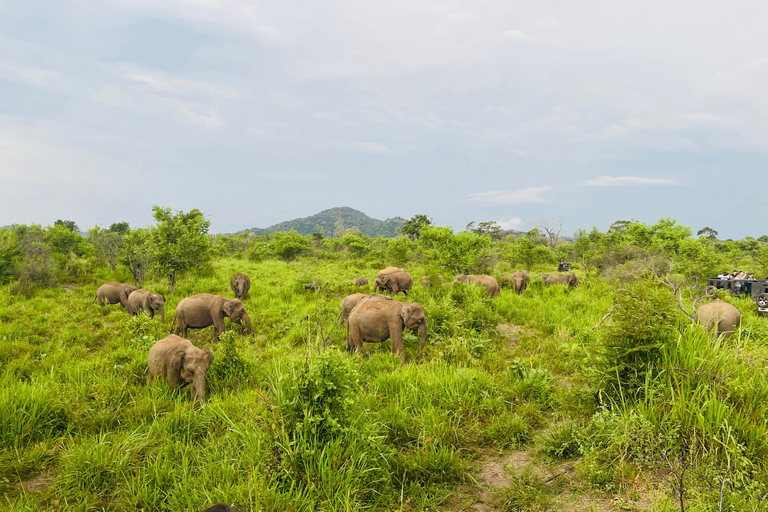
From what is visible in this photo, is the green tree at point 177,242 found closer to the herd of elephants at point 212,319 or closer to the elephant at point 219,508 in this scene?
the herd of elephants at point 212,319

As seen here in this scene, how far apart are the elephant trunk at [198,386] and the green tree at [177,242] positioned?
41.9 ft

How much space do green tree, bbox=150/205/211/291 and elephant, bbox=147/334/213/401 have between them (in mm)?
12139

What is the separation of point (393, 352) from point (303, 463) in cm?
485

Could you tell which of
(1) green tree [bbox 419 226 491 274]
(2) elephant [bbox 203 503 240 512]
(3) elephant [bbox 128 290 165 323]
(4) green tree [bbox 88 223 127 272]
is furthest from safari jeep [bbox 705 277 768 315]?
(4) green tree [bbox 88 223 127 272]

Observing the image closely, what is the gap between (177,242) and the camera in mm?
17250

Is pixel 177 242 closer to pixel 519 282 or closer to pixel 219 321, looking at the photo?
pixel 219 321

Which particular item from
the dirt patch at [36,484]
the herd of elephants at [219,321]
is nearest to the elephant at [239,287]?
the herd of elephants at [219,321]

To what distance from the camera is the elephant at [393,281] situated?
16.7 metres

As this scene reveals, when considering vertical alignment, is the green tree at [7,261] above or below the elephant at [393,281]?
above

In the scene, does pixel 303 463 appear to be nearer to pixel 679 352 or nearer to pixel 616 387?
pixel 616 387

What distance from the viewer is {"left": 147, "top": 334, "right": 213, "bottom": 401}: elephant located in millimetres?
5838

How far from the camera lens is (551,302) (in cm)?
1322

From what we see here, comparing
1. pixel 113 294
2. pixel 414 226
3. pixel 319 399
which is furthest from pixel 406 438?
pixel 414 226

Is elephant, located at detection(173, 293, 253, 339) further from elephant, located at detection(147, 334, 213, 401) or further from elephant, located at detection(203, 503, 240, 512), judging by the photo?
elephant, located at detection(203, 503, 240, 512)
